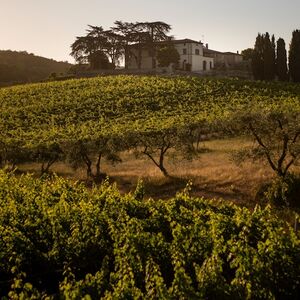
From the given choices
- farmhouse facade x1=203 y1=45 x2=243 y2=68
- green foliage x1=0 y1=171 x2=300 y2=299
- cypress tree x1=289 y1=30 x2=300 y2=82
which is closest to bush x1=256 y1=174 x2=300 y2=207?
green foliage x1=0 y1=171 x2=300 y2=299

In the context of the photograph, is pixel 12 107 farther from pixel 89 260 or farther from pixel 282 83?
pixel 89 260

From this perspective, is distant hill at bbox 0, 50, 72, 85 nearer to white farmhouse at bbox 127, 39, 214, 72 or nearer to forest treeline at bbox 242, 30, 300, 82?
white farmhouse at bbox 127, 39, 214, 72

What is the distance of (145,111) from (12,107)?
17.4 m

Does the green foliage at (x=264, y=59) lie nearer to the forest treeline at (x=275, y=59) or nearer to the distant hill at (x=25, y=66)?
the forest treeline at (x=275, y=59)

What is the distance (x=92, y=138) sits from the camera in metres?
32.5

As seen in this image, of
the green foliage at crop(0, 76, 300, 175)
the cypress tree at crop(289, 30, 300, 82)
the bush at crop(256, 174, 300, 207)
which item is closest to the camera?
the bush at crop(256, 174, 300, 207)

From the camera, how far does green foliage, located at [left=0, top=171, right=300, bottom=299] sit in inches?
324

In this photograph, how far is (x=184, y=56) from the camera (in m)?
84.6

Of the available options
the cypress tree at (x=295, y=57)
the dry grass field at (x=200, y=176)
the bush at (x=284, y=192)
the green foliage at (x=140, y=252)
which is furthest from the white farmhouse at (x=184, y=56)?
the green foliage at (x=140, y=252)

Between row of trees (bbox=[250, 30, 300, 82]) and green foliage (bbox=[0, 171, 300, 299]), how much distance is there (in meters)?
58.5

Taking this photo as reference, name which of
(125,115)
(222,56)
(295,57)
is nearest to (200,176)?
(125,115)

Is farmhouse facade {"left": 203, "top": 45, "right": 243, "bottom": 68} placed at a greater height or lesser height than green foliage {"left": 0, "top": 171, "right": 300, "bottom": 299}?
greater

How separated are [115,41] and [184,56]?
13.5 metres

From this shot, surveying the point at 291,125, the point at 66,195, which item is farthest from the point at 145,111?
the point at 66,195
